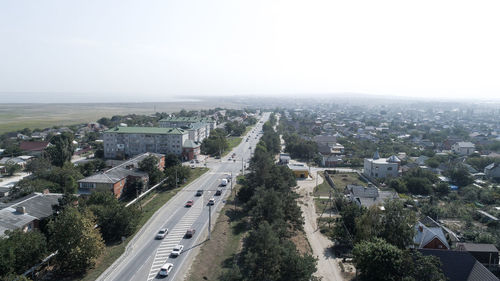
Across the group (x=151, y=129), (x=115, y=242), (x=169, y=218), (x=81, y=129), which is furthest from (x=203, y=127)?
(x=115, y=242)

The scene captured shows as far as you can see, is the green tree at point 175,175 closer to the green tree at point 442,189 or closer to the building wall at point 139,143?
the building wall at point 139,143

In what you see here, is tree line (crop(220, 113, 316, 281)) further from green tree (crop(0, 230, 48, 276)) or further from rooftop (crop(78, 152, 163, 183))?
rooftop (crop(78, 152, 163, 183))

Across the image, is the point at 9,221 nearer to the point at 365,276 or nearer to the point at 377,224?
the point at 365,276

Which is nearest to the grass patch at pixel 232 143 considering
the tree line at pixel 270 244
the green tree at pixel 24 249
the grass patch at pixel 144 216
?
the grass patch at pixel 144 216

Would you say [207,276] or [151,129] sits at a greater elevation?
[151,129]

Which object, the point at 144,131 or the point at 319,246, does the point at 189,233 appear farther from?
the point at 144,131
